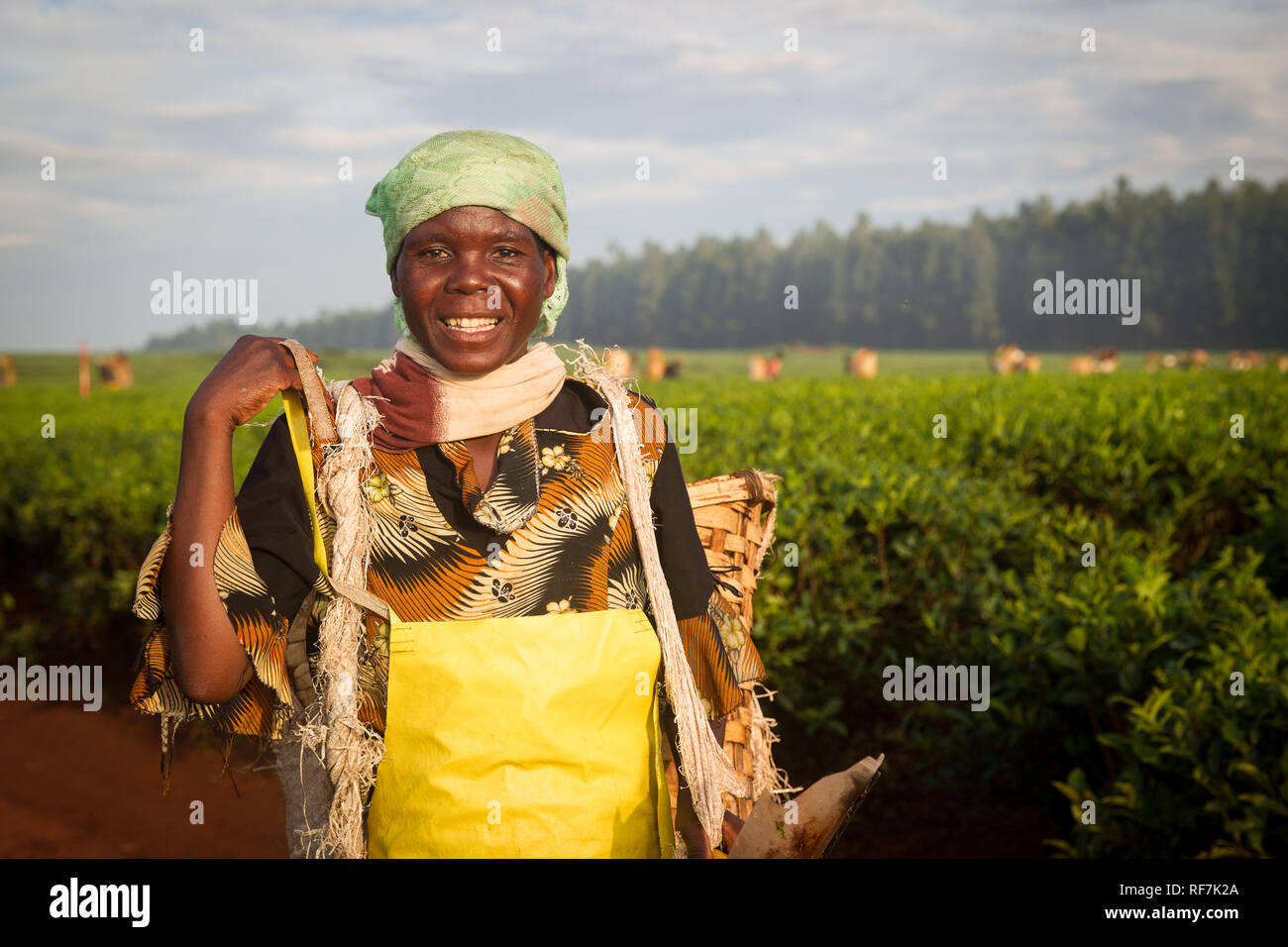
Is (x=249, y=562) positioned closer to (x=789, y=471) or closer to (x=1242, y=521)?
(x=789, y=471)

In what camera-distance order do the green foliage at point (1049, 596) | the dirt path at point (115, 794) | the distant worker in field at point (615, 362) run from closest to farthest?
the distant worker in field at point (615, 362) < the green foliage at point (1049, 596) < the dirt path at point (115, 794)

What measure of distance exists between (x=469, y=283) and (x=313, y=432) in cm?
42

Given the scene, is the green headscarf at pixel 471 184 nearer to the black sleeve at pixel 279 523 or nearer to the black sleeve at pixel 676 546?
the black sleeve at pixel 279 523

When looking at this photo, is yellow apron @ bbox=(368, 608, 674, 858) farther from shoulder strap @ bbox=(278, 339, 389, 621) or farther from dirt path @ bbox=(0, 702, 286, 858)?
dirt path @ bbox=(0, 702, 286, 858)

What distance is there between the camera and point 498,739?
1914 mm

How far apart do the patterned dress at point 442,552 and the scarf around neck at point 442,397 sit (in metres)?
0.04

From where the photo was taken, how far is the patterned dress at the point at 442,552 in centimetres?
192

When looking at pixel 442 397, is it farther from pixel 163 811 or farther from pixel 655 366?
pixel 655 366

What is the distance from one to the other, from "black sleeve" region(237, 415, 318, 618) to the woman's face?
36 centimetres

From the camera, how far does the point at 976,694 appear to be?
3.94 m

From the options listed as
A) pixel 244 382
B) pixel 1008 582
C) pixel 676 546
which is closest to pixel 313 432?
pixel 244 382

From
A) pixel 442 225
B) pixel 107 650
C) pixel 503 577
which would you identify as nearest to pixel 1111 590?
pixel 503 577

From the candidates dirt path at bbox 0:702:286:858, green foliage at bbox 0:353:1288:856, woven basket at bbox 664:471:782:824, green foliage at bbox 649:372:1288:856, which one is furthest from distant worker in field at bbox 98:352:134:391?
woven basket at bbox 664:471:782:824

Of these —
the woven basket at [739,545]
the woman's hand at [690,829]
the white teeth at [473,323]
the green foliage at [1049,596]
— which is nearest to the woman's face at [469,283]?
the white teeth at [473,323]
